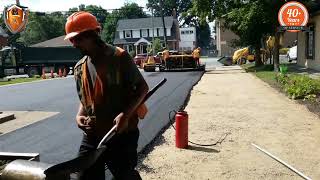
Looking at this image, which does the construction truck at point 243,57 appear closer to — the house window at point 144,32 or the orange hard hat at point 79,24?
the house window at point 144,32

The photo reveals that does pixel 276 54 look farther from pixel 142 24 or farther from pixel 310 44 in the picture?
pixel 142 24

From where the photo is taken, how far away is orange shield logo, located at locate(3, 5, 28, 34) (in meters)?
24.1

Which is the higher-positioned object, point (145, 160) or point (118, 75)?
point (118, 75)

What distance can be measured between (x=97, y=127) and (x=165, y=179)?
240cm

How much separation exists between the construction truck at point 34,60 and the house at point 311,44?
678 inches

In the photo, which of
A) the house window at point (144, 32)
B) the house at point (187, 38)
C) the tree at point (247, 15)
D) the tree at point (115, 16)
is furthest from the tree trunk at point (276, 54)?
the house at point (187, 38)

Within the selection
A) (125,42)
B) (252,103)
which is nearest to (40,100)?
(252,103)

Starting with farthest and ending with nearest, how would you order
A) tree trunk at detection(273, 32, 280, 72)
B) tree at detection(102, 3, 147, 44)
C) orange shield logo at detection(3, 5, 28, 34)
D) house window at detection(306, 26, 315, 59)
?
tree at detection(102, 3, 147, 44), tree trunk at detection(273, 32, 280, 72), house window at detection(306, 26, 315, 59), orange shield logo at detection(3, 5, 28, 34)

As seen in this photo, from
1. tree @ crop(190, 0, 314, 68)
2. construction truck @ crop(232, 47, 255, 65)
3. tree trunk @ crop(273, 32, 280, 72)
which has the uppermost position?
tree @ crop(190, 0, 314, 68)

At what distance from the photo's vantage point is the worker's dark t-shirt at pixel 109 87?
3.33 metres

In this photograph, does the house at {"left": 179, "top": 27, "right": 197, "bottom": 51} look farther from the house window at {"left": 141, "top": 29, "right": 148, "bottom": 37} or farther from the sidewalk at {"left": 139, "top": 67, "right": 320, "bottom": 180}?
the sidewalk at {"left": 139, "top": 67, "right": 320, "bottom": 180}

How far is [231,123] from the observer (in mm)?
9414

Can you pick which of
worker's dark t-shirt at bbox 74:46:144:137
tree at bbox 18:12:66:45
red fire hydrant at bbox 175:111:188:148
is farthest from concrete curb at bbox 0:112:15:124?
tree at bbox 18:12:66:45

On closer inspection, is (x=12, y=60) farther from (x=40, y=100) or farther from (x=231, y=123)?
(x=231, y=123)
